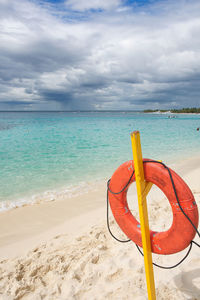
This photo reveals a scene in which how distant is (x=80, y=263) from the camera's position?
227cm

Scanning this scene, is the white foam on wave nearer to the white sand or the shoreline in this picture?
the shoreline

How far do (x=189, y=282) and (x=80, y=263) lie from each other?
1.10 meters

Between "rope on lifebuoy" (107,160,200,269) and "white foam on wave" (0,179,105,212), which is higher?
"rope on lifebuoy" (107,160,200,269)

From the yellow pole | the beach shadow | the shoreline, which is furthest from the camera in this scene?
the shoreline

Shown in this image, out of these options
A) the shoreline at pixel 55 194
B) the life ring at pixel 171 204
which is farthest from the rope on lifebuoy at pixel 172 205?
the shoreline at pixel 55 194

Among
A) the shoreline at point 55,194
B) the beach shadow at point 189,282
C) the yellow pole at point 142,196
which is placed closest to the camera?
the yellow pole at point 142,196

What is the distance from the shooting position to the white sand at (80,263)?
75.9 inches

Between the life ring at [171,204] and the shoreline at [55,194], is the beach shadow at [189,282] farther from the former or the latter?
the shoreline at [55,194]

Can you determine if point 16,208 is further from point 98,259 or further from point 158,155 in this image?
point 158,155

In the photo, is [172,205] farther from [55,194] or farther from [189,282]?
[55,194]

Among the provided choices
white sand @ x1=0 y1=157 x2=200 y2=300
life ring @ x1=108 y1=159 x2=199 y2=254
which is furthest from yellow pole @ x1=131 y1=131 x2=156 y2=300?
white sand @ x1=0 y1=157 x2=200 y2=300

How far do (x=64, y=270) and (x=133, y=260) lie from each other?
2.47 ft

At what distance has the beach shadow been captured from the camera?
186 cm

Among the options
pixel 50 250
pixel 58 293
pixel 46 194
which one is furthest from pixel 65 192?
pixel 58 293
